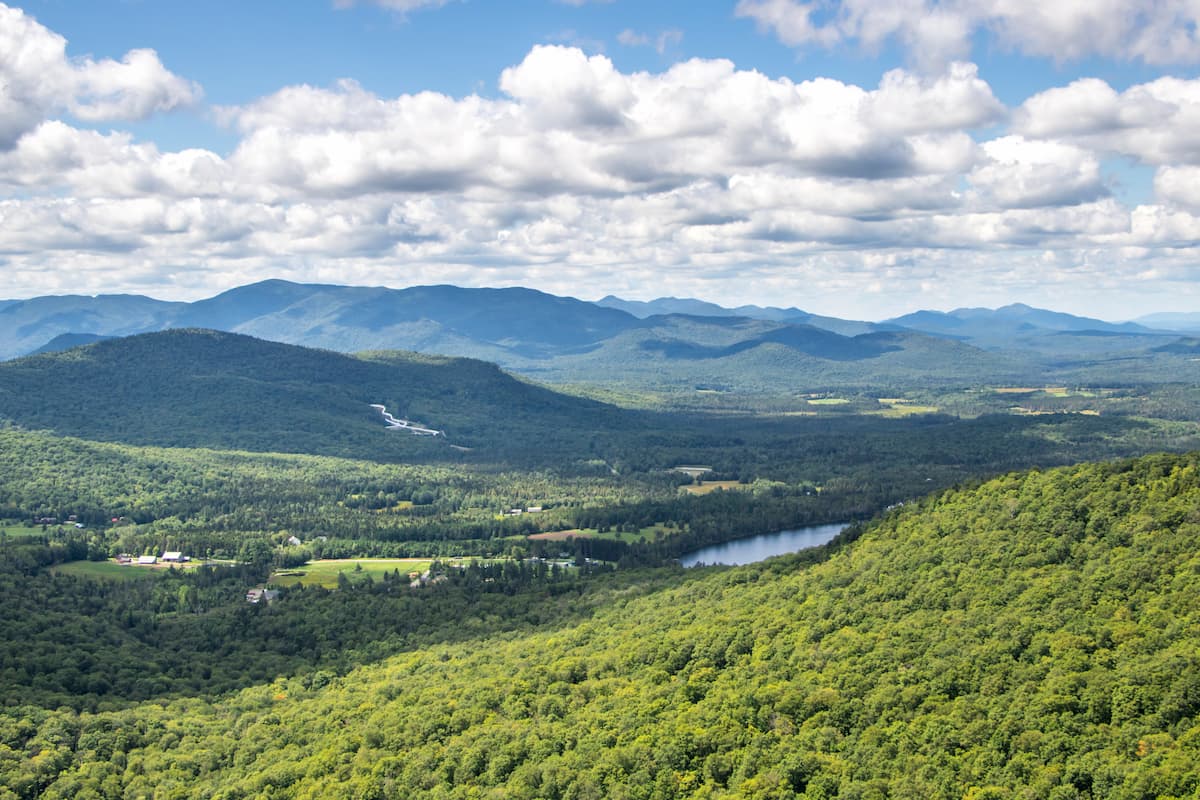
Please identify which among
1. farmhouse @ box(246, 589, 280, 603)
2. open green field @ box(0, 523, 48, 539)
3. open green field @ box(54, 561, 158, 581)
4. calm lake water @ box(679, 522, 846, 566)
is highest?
open green field @ box(0, 523, 48, 539)

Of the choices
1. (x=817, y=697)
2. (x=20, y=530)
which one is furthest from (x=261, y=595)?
(x=817, y=697)

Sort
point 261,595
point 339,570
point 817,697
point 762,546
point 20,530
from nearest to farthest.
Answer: point 817,697 < point 261,595 < point 339,570 < point 20,530 < point 762,546

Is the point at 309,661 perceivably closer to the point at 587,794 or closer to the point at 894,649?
the point at 587,794

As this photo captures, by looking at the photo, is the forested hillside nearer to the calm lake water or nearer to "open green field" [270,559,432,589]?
"open green field" [270,559,432,589]

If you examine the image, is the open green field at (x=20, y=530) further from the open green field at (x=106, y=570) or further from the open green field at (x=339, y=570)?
the open green field at (x=339, y=570)

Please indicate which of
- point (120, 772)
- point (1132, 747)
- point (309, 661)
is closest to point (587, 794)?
point (1132, 747)

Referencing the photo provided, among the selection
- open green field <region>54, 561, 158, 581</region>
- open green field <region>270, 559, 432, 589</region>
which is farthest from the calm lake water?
open green field <region>54, 561, 158, 581</region>

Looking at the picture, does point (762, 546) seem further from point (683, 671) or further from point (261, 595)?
point (683, 671)

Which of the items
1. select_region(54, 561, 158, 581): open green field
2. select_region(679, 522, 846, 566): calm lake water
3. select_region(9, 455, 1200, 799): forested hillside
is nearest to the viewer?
select_region(9, 455, 1200, 799): forested hillside
